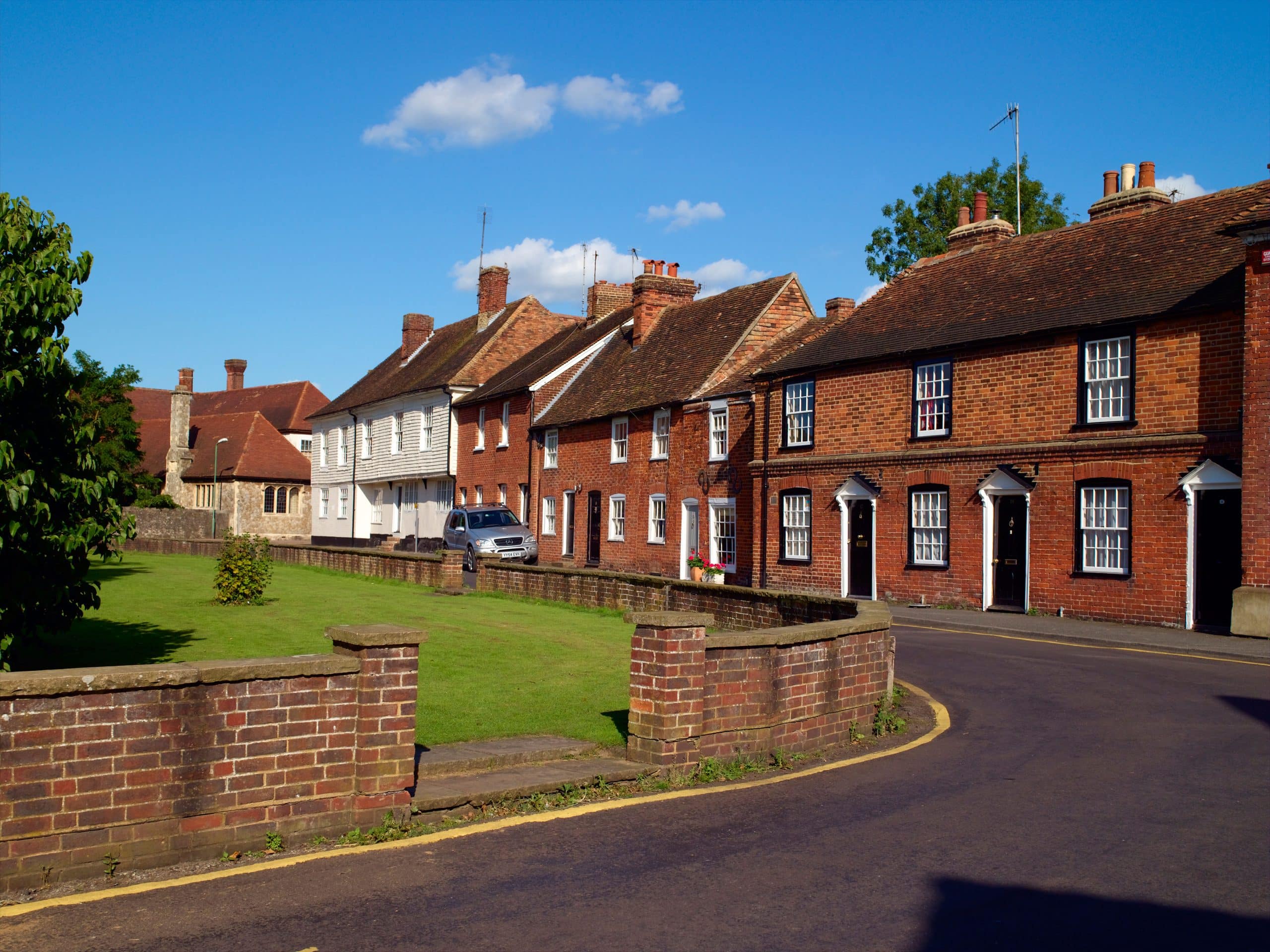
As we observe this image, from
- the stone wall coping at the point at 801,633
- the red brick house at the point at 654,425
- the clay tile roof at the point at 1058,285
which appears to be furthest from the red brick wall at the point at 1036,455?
the stone wall coping at the point at 801,633

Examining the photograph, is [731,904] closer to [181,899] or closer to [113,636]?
[181,899]

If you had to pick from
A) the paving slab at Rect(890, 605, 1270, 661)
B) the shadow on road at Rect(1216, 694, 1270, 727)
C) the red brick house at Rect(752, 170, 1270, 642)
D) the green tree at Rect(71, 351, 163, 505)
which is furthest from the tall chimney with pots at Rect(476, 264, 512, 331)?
the shadow on road at Rect(1216, 694, 1270, 727)

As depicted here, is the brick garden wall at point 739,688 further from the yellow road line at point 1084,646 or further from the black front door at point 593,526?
the black front door at point 593,526

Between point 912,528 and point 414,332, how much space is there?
3870 cm

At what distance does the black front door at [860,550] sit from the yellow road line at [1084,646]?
5232 mm

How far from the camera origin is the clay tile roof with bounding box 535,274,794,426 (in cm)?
3372

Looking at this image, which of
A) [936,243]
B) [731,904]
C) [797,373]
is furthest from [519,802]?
[936,243]

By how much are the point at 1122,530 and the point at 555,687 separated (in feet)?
45.8

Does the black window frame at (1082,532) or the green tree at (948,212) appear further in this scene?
the green tree at (948,212)

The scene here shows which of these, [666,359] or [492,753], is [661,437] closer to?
[666,359]

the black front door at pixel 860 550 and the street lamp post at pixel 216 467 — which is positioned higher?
the street lamp post at pixel 216 467

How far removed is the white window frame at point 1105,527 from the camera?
2123 centimetres

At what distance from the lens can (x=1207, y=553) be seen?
20.2 meters

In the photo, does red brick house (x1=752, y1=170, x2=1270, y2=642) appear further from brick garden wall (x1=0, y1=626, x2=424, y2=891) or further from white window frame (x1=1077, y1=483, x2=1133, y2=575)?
brick garden wall (x1=0, y1=626, x2=424, y2=891)
